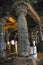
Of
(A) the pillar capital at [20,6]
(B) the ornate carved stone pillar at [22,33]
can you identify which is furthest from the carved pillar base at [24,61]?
(A) the pillar capital at [20,6]

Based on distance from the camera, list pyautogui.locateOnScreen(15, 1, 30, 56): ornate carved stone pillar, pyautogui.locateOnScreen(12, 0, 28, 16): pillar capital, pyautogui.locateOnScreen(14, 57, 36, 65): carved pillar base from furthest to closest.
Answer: pyautogui.locateOnScreen(15, 1, 30, 56): ornate carved stone pillar → pyautogui.locateOnScreen(12, 0, 28, 16): pillar capital → pyautogui.locateOnScreen(14, 57, 36, 65): carved pillar base

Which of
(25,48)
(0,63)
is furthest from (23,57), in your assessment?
(0,63)

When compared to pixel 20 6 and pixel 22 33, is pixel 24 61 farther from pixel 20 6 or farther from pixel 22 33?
pixel 20 6

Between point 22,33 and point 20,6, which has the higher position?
point 20,6

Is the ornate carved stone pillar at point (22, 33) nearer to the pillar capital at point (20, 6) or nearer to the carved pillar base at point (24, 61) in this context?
the pillar capital at point (20, 6)

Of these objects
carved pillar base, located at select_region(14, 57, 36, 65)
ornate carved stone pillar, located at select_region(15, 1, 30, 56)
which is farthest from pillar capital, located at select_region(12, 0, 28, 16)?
carved pillar base, located at select_region(14, 57, 36, 65)

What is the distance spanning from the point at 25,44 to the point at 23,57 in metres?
0.84

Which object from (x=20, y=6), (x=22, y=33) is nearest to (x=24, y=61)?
(x=22, y=33)

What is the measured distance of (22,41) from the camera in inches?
391

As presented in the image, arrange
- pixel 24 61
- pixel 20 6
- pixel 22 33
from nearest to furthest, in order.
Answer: pixel 24 61
pixel 20 6
pixel 22 33

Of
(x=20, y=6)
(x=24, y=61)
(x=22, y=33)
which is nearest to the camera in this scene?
(x=24, y=61)

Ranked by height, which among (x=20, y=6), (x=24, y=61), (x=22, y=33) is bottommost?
(x=24, y=61)

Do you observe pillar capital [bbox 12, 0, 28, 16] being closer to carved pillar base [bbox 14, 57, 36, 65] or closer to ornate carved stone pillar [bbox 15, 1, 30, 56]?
ornate carved stone pillar [bbox 15, 1, 30, 56]

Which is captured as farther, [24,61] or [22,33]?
[22,33]
